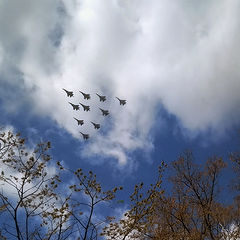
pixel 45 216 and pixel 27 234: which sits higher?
pixel 45 216

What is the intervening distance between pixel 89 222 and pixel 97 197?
980 mm

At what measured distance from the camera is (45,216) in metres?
9.97

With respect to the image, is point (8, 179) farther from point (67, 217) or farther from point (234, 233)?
point (234, 233)

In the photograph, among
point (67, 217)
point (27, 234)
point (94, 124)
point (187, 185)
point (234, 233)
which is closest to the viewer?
point (27, 234)

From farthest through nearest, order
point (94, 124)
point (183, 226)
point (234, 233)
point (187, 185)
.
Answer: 1. point (94, 124)
2. point (187, 185)
3. point (183, 226)
4. point (234, 233)

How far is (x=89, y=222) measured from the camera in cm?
970

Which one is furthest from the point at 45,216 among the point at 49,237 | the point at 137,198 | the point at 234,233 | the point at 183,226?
the point at 234,233

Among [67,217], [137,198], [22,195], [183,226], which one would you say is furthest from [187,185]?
[22,195]

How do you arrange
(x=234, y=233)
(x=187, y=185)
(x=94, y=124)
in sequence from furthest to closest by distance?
(x=94, y=124) < (x=187, y=185) < (x=234, y=233)

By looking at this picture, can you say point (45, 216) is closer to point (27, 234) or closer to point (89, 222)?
point (27, 234)

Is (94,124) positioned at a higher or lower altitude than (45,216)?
higher

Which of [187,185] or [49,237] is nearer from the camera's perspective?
[49,237]

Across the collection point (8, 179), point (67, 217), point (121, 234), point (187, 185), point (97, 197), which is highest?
point (187, 185)

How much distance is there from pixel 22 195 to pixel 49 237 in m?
1.99
